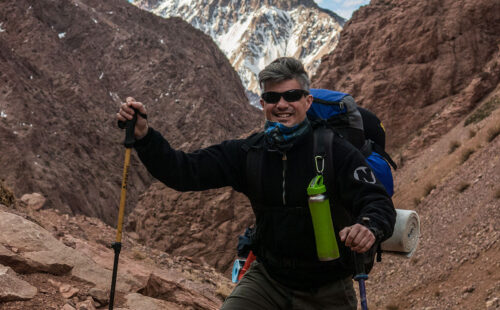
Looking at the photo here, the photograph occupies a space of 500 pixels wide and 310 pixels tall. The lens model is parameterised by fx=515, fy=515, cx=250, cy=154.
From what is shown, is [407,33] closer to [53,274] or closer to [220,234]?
[220,234]

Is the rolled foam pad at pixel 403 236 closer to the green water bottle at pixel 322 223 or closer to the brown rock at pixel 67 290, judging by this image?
the green water bottle at pixel 322 223

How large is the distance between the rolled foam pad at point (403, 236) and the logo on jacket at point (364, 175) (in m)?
0.72

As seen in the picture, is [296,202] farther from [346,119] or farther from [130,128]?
[130,128]

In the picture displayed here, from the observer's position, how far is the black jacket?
276cm

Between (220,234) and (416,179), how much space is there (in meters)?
9.07

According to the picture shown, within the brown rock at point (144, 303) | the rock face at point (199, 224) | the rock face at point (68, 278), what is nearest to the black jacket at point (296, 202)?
the rock face at point (68, 278)

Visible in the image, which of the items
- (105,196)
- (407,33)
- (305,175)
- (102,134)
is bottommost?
(105,196)

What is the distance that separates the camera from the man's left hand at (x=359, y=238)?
2508 mm

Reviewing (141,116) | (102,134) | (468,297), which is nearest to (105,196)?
(102,134)

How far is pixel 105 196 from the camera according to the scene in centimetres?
3838

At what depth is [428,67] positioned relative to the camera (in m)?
24.1

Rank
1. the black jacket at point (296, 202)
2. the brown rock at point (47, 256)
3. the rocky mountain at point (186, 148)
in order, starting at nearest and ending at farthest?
the black jacket at point (296, 202)
the brown rock at point (47, 256)
the rocky mountain at point (186, 148)

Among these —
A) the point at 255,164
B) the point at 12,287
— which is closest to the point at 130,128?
the point at 255,164

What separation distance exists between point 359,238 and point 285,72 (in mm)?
1080
